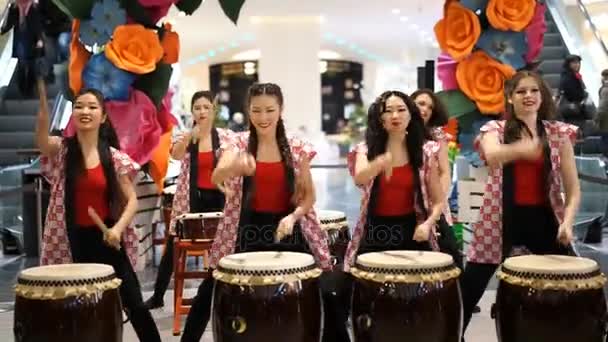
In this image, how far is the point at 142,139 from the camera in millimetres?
4902

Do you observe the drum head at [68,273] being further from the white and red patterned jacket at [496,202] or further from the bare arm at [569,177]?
the bare arm at [569,177]

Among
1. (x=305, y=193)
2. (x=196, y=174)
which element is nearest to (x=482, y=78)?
(x=196, y=174)

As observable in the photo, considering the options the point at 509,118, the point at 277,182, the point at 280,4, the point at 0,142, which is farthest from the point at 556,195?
the point at 280,4

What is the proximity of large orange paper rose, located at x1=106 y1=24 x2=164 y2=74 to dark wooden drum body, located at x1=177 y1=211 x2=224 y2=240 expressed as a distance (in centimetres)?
92

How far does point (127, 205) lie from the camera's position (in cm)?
341

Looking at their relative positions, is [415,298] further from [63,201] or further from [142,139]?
[142,139]

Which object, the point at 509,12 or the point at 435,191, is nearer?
the point at 435,191

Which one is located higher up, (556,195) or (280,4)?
(280,4)

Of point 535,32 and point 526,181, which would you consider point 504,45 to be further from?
point 526,181

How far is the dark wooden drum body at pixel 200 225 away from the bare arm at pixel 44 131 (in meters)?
1.05

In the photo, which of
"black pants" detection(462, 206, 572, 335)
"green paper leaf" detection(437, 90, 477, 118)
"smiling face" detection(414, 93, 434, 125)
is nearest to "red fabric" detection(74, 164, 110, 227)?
"black pants" detection(462, 206, 572, 335)

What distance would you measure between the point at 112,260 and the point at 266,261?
2.32 feet

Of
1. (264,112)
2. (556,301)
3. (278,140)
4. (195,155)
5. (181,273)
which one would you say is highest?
(264,112)

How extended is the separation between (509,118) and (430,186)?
1.40ft
